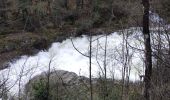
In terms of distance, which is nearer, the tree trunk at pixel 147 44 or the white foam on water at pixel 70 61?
the tree trunk at pixel 147 44

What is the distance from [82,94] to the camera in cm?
1895

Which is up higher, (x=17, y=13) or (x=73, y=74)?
(x=17, y=13)

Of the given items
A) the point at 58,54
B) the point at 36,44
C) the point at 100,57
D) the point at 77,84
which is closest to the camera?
the point at 77,84

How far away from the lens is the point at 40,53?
30.5 metres

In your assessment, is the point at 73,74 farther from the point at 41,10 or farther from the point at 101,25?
the point at 41,10

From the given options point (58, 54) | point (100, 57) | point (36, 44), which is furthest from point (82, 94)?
point (36, 44)

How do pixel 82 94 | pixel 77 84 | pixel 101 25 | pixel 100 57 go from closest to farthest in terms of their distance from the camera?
1. pixel 82 94
2. pixel 77 84
3. pixel 100 57
4. pixel 101 25

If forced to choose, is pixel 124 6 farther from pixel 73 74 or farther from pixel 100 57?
pixel 73 74

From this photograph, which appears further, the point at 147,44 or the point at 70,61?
the point at 70,61

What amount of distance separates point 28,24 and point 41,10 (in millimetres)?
2636

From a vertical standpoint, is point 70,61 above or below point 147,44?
below

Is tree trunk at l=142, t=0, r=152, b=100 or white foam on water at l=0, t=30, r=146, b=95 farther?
white foam on water at l=0, t=30, r=146, b=95

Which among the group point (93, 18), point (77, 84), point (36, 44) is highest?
point (93, 18)

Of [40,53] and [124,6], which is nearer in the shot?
[40,53]
